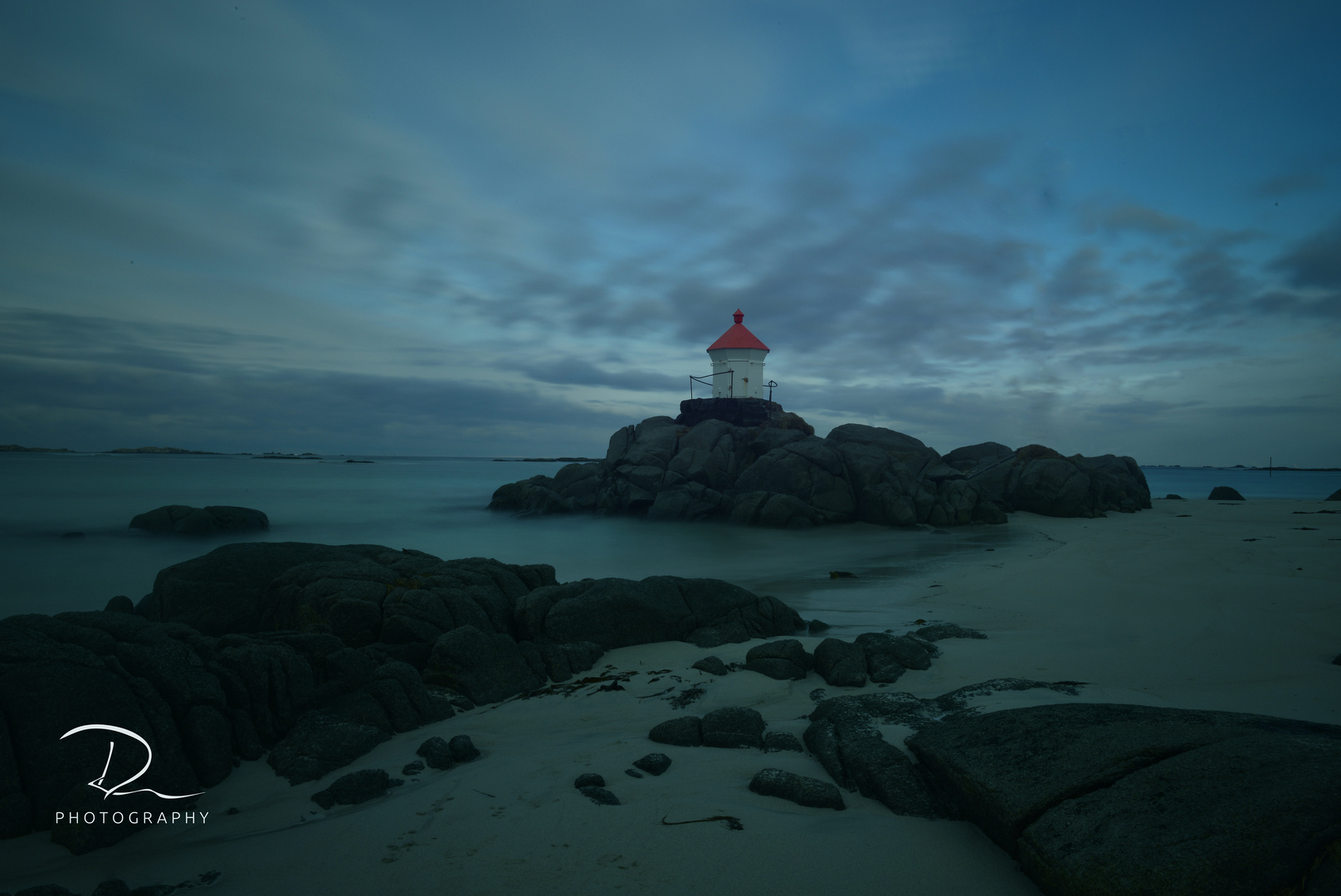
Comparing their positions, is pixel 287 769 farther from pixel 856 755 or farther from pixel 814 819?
pixel 856 755

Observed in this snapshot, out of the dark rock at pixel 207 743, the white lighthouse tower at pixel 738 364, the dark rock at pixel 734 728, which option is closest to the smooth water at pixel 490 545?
the dark rock at pixel 734 728

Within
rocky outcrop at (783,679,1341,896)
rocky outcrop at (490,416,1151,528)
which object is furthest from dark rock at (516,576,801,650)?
rocky outcrop at (490,416,1151,528)

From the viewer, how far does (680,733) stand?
14.7 feet

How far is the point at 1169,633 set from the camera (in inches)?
268

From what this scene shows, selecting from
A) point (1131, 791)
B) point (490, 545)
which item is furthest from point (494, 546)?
point (1131, 791)

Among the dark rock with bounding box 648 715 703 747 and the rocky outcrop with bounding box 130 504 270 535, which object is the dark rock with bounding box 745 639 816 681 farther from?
the rocky outcrop with bounding box 130 504 270 535

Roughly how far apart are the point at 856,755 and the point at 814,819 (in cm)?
60

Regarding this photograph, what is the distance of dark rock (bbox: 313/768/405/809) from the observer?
3852 mm

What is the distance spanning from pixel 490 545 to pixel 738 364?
17678 millimetres

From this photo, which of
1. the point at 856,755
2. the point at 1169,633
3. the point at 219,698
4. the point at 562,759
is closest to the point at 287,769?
the point at 219,698

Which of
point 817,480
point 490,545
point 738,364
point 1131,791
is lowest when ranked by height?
point 490,545

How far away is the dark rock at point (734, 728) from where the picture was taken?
4.36 meters

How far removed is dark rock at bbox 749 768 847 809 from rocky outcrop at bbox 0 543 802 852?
2.09m
